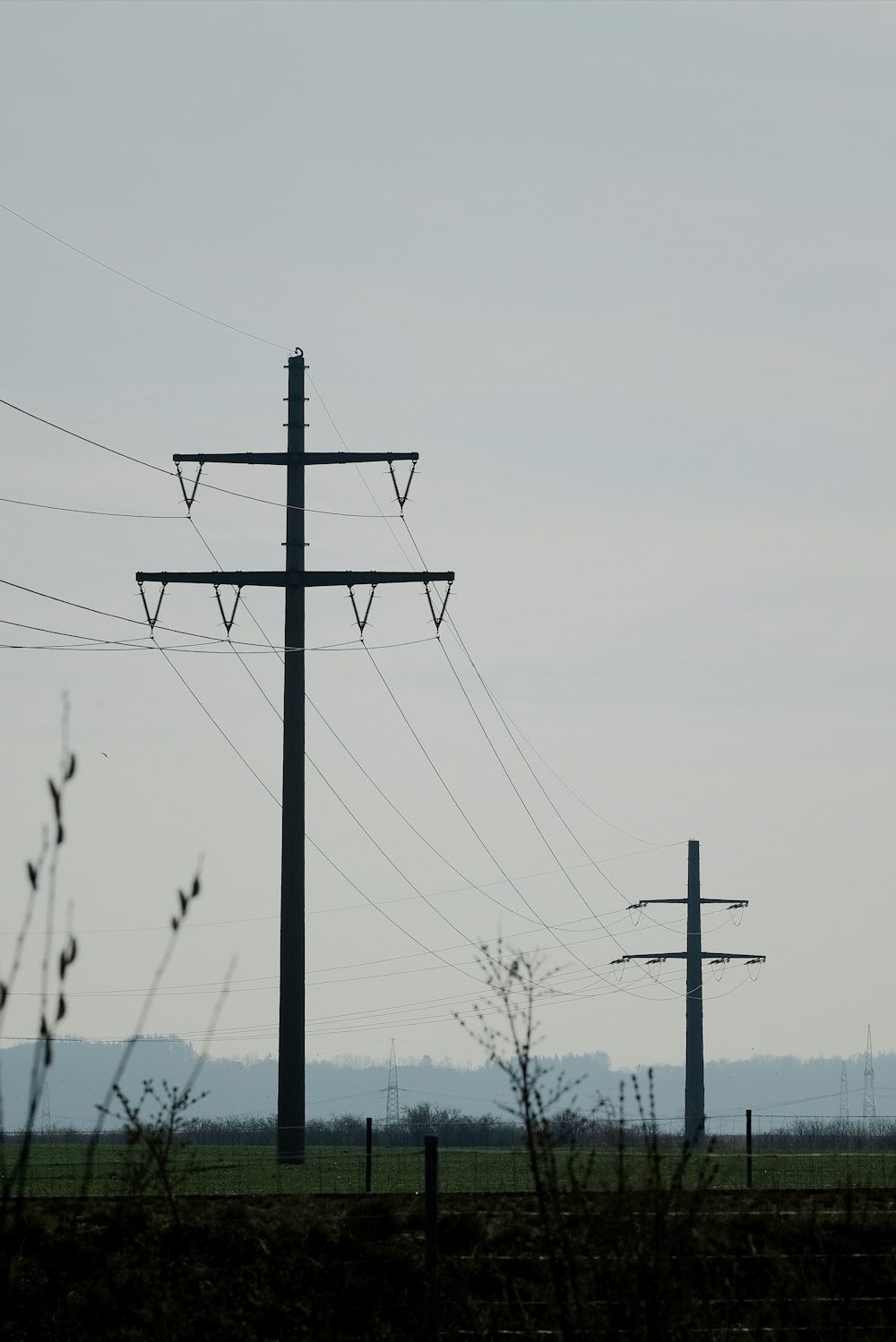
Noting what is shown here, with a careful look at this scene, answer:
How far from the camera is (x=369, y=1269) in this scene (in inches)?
618

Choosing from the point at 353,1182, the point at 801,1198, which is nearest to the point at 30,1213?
Answer: the point at 353,1182

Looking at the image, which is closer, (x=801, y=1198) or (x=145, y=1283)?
(x=145, y=1283)

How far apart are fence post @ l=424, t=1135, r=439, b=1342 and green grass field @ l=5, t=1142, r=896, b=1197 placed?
14.0ft

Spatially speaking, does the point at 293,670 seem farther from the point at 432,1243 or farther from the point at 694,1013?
the point at 694,1013

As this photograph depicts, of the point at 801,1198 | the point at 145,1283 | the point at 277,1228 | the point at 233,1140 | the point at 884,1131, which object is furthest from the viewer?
the point at 884,1131

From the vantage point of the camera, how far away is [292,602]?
31.6 metres

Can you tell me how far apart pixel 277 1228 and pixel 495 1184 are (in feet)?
18.5

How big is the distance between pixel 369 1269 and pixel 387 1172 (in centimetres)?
942

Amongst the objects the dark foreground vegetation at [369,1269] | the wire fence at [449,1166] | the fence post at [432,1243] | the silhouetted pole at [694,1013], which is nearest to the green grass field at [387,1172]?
the wire fence at [449,1166]

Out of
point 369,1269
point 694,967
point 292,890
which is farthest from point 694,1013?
point 369,1269

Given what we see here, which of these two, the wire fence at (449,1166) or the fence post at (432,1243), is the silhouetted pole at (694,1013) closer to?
→ the wire fence at (449,1166)

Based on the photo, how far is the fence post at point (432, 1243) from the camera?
11617mm

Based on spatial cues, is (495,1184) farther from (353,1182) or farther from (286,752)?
(286,752)

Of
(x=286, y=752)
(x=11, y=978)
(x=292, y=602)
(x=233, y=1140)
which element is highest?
(x=292, y=602)
